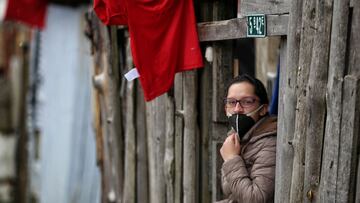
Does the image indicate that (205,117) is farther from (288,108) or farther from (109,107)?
(109,107)

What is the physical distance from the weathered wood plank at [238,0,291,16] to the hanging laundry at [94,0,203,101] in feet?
1.85

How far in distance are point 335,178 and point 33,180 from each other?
31.4ft

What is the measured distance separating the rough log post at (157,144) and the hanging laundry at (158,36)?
729 millimetres

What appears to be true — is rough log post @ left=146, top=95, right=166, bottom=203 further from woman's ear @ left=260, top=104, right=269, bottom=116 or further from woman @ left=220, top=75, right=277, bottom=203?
woman's ear @ left=260, top=104, right=269, bottom=116

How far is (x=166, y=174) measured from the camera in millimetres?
5379

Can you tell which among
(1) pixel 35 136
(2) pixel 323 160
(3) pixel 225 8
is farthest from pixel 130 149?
(1) pixel 35 136

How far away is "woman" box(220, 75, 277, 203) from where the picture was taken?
3.83m

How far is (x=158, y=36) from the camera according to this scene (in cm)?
472

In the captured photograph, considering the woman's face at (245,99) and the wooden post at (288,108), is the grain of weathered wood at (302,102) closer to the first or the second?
the wooden post at (288,108)

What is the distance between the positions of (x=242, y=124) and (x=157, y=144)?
5.34 feet

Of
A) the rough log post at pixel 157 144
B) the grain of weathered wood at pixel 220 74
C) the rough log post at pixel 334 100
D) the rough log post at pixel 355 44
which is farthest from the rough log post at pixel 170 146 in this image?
the rough log post at pixel 355 44

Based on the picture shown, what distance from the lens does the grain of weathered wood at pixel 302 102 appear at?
11.6 ft

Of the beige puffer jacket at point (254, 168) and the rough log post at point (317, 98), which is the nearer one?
the rough log post at point (317, 98)

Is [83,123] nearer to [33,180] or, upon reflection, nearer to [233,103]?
[33,180]
